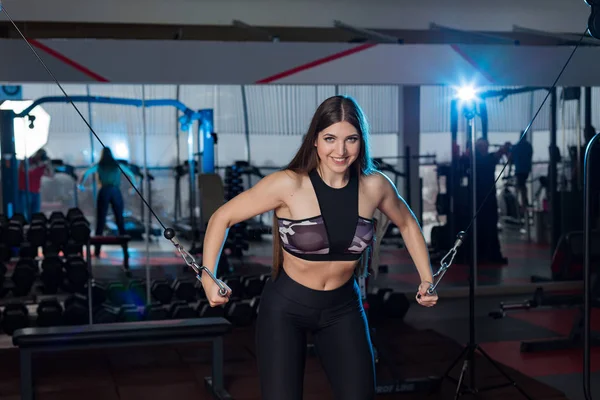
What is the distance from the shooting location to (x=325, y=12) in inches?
210

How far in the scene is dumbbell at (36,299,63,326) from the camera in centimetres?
463

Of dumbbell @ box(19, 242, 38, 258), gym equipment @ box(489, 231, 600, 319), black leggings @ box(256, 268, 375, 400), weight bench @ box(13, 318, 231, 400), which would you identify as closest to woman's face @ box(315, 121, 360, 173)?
black leggings @ box(256, 268, 375, 400)

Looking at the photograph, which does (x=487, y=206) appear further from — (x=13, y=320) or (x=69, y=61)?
(x=13, y=320)

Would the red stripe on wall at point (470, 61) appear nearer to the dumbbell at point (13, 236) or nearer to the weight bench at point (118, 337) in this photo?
the weight bench at point (118, 337)

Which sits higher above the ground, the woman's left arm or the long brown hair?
the long brown hair

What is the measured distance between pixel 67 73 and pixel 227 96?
660 cm

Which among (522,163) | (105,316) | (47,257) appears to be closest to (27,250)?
(47,257)

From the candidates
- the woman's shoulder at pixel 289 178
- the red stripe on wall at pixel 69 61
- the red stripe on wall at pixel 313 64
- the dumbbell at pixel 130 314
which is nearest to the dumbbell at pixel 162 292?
the dumbbell at pixel 130 314

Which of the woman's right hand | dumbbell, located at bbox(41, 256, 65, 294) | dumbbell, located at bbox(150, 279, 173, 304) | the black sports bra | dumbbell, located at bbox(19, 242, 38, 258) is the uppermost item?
the black sports bra

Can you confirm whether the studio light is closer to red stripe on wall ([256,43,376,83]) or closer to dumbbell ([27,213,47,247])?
dumbbell ([27,213,47,247])

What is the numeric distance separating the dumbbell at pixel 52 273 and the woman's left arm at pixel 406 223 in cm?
382

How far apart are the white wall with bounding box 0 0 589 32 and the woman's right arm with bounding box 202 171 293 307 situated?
3.28 meters

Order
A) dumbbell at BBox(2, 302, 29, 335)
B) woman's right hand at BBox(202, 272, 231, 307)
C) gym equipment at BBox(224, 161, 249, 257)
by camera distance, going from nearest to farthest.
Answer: woman's right hand at BBox(202, 272, 231, 307)
dumbbell at BBox(2, 302, 29, 335)
gym equipment at BBox(224, 161, 249, 257)

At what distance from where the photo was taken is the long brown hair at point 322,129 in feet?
6.51
